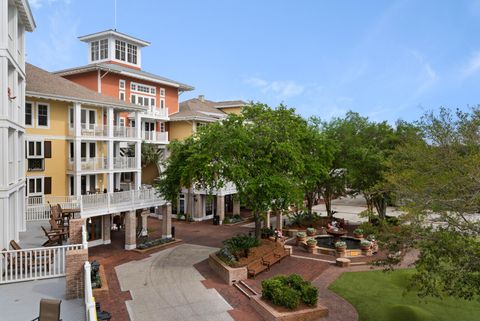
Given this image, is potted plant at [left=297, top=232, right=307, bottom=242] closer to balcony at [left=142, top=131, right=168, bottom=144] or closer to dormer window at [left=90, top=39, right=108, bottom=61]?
balcony at [left=142, top=131, right=168, bottom=144]

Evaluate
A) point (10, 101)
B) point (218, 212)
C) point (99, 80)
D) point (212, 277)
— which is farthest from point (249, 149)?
point (99, 80)

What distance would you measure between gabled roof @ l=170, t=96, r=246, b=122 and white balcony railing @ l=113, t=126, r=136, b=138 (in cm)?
851

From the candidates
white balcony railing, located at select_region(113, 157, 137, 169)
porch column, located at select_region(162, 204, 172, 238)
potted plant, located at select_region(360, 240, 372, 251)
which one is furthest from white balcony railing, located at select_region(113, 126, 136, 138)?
potted plant, located at select_region(360, 240, 372, 251)

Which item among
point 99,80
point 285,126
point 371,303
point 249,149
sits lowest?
point 371,303

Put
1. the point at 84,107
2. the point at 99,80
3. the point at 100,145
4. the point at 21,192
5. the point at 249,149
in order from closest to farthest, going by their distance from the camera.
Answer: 1. the point at 21,192
2. the point at 249,149
3. the point at 84,107
4. the point at 100,145
5. the point at 99,80

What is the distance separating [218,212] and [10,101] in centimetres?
2346

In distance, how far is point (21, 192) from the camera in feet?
68.6

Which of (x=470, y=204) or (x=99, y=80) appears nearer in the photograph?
(x=470, y=204)

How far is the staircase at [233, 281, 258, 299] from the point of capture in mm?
18820

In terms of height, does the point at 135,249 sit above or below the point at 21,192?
below

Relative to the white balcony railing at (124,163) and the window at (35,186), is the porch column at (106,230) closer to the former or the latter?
the window at (35,186)

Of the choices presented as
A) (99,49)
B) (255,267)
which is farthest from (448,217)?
(99,49)

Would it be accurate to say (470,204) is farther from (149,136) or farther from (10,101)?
(149,136)

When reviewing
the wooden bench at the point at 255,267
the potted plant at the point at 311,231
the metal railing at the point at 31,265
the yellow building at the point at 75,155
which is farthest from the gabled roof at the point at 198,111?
the metal railing at the point at 31,265
